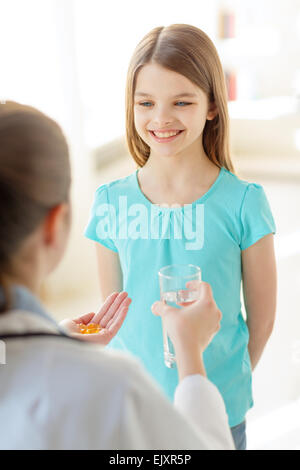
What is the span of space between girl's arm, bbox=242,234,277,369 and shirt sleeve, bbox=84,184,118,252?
0.29 meters

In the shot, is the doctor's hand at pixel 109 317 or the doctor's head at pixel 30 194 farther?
the doctor's hand at pixel 109 317

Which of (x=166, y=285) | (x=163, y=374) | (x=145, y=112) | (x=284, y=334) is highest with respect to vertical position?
(x=145, y=112)

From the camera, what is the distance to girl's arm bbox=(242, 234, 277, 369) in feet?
3.91

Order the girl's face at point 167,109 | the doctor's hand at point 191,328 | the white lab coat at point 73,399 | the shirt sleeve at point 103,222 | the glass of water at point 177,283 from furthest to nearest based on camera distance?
1. the shirt sleeve at point 103,222
2. the girl's face at point 167,109
3. the glass of water at point 177,283
4. the doctor's hand at point 191,328
5. the white lab coat at point 73,399

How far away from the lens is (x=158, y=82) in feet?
3.73

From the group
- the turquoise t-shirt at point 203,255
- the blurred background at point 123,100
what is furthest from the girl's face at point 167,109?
the blurred background at point 123,100

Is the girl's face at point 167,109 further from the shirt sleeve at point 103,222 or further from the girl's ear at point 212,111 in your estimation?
the shirt sleeve at point 103,222

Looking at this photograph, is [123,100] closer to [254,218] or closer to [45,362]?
[254,218]

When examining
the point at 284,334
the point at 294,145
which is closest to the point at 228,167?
the point at 284,334

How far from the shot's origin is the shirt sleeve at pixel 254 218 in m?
1.16

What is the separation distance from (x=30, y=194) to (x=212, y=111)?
0.69 metres

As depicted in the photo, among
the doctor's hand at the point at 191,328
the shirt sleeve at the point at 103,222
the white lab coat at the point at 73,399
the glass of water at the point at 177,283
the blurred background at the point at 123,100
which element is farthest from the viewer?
the blurred background at the point at 123,100

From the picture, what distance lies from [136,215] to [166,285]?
0.25 meters
